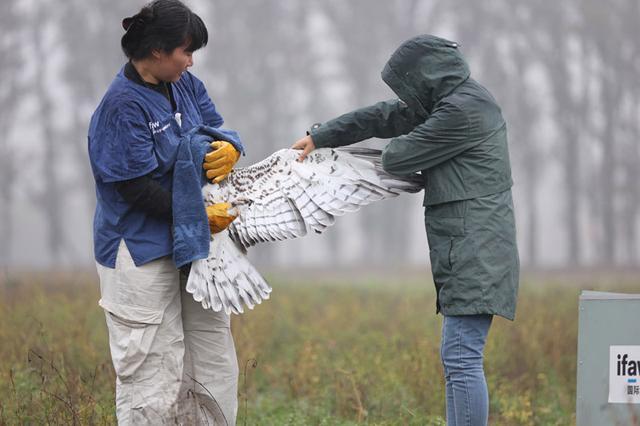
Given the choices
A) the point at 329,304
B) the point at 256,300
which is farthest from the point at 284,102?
the point at 256,300

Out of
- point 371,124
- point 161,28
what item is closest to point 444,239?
point 371,124

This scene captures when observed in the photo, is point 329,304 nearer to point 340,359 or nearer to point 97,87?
point 340,359

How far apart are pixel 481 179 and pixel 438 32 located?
35294 mm

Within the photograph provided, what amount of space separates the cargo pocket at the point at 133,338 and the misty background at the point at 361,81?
3138 cm

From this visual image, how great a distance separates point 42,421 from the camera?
4.93 meters

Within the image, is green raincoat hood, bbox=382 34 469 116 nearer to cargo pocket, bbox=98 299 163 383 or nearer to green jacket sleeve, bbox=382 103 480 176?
green jacket sleeve, bbox=382 103 480 176

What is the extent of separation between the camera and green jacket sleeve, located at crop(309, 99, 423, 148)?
4512 mm

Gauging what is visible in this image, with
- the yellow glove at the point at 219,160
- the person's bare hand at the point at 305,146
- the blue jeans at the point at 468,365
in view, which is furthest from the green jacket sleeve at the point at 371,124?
the blue jeans at the point at 468,365

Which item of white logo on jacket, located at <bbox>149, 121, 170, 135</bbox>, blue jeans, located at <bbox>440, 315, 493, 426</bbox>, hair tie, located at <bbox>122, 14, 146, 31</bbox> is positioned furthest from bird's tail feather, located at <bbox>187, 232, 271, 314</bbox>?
hair tie, located at <bbox>122, 14, 146, 31</bbox>

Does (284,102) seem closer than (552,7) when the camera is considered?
No

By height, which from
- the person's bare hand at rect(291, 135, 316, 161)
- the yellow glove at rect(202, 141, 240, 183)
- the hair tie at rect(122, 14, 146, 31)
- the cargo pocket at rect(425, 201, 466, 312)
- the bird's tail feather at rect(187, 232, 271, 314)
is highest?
the hair tie at rect(122, 14, 146, 31)

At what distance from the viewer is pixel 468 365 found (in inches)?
161

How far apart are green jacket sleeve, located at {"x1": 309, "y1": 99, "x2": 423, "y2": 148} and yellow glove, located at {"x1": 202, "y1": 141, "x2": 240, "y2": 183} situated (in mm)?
549

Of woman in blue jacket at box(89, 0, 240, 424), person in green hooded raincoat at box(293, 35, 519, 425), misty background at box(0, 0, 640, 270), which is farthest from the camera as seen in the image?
misty background at box(0, 0, 640, 270)
